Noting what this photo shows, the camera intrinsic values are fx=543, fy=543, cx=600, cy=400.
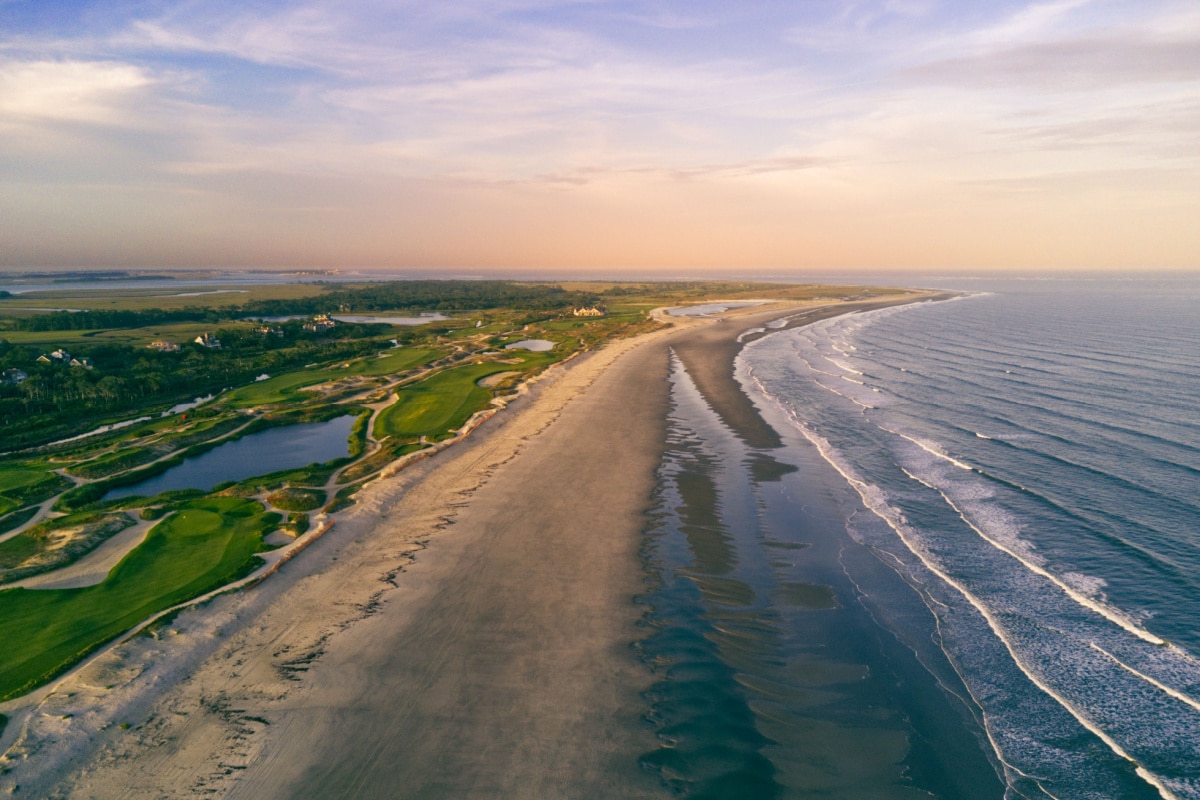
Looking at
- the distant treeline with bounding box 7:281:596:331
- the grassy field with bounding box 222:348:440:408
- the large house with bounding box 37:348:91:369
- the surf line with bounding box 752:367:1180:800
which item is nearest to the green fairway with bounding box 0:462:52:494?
the grassy field with bounding box 222:348:440:408

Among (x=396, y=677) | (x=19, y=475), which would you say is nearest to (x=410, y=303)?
(x=19, y=475)

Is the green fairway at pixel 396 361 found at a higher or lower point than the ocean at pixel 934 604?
higher

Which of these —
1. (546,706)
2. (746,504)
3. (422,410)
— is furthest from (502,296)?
(546,706)

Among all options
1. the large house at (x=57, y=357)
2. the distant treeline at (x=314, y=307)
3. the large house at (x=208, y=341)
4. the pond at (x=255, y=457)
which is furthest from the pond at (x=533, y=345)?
the large house at (x=57, y=357)

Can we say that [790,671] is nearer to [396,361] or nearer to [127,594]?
[127,594]

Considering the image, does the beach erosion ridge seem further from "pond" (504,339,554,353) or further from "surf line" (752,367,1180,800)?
"pond" (504,339,554,353)

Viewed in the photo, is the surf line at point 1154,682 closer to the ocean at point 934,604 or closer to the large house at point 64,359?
the ocean at point 934,604
